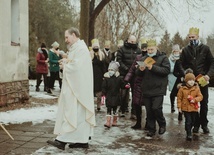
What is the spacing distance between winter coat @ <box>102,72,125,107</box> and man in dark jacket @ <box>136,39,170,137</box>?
86 centimetres

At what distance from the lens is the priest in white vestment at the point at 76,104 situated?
605 centimetres

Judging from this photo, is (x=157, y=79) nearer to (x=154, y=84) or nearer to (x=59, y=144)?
(x=154, y=84)

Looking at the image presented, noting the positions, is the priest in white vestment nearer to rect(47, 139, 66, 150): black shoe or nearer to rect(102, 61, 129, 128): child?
rect(47, 139, 66, 150): black shoe

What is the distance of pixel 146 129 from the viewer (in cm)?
796

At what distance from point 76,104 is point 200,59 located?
295cm

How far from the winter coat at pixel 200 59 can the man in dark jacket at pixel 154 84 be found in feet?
2.05

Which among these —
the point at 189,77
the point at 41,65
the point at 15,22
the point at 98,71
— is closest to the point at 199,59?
the point at 189,77

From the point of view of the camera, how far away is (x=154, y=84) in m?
7.29

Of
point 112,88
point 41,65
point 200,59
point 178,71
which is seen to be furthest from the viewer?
point 41,65

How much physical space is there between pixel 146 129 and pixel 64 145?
2420mm

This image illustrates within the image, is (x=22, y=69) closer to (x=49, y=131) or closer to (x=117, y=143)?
(x=49, y=131)

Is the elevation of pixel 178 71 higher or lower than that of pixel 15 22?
lower

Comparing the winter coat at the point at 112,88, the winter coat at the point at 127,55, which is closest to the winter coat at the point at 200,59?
the winter coat at the point at 112,88

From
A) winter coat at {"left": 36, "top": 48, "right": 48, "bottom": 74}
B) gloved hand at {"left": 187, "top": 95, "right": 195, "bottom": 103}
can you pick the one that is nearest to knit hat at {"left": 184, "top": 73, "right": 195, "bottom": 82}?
gloved hand at {"left": 187, "top": 95, "right": 195, "bottom": 103}
